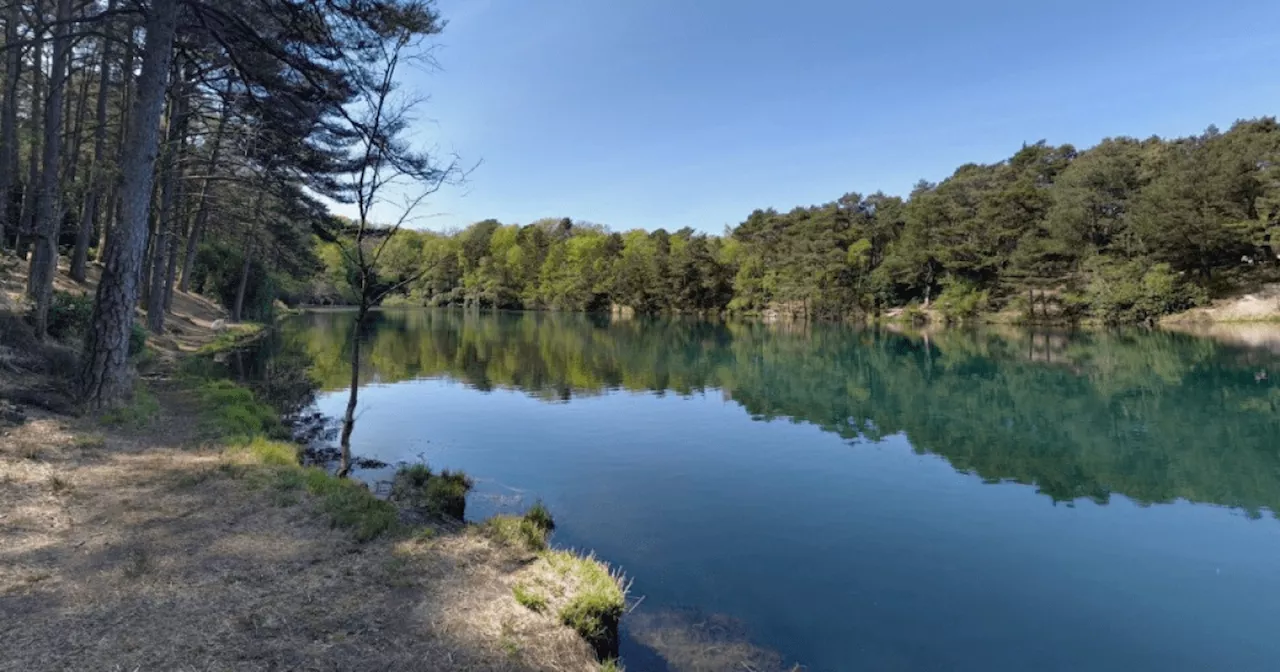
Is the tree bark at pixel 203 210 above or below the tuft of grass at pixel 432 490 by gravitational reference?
above

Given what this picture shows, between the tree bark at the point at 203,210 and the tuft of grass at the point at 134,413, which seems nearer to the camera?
the tuft of grass at the point at 134,413

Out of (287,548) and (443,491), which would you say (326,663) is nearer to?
(287,548)

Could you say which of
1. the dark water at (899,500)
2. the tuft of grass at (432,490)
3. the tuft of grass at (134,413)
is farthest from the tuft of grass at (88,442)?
the dark water at (899,500)

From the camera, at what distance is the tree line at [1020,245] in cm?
3959

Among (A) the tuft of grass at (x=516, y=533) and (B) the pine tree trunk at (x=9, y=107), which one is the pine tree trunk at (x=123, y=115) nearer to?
(B) the pine tree trunk at (x=9, y=107)

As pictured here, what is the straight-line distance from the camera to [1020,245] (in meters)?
44.0

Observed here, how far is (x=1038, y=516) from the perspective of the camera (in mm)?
8320

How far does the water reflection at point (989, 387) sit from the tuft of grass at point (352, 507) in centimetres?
903

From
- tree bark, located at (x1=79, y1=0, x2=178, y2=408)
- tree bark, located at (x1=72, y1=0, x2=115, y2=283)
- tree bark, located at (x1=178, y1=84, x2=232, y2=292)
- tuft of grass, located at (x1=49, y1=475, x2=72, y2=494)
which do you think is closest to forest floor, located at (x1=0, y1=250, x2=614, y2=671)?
tuft of grass, located at (x1=49, y1=475, x2=72, y2=494)

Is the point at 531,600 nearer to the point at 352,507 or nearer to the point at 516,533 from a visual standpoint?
the point at 516,533

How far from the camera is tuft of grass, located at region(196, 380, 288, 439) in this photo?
906 centimetres

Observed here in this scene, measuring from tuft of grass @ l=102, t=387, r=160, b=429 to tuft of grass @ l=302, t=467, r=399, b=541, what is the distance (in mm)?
3402

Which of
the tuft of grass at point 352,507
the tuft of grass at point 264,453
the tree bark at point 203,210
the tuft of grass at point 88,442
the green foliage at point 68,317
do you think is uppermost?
the tree bark at point 203,210

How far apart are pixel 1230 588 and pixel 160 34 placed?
46.9 ft
